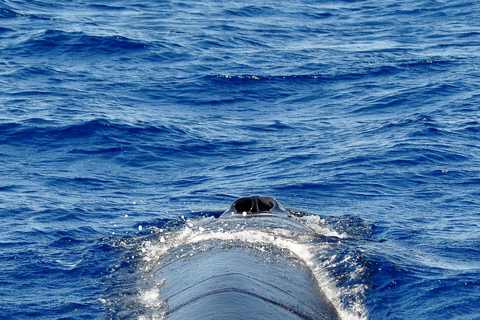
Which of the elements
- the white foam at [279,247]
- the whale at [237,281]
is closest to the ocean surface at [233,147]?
the white foam at [279,247]

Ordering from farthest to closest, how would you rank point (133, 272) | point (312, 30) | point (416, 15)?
1. point (416, 15)
2. point (312, 30)
3. point (133, 272)

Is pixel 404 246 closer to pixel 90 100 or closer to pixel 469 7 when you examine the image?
pixel 90 100

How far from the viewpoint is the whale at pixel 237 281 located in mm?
11492

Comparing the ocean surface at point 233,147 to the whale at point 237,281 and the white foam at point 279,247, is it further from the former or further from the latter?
the whale at point 237,281

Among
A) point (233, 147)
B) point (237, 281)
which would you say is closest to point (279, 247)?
point (237, 281)

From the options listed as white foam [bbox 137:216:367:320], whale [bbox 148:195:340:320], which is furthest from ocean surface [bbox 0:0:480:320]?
whale [bbox 148:195:340:320]

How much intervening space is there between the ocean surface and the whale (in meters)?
0.59

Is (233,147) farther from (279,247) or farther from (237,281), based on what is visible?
(237,281)

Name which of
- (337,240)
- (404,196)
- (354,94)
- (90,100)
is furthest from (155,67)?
(337,240)

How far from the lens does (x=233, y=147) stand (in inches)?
1023

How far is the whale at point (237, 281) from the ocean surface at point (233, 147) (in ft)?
1.94

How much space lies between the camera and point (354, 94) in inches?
1254

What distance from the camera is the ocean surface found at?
15.8 m

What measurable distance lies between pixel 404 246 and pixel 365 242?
906 mm
